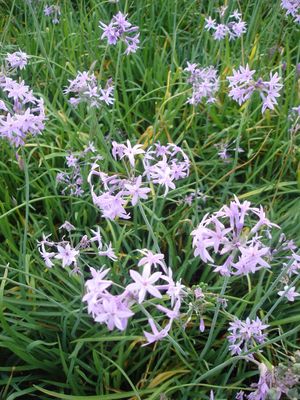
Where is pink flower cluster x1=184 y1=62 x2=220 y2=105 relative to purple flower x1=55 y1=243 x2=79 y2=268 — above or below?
above

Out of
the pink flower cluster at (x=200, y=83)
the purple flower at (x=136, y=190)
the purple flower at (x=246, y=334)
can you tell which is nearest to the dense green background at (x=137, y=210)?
the purple flower at (x=246, y=334)

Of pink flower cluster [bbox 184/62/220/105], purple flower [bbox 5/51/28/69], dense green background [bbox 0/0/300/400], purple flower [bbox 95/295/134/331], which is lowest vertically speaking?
dense green background [bbox 0/0/300/400]

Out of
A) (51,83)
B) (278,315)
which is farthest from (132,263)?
(51,83)

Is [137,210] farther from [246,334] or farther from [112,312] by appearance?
[112,312]

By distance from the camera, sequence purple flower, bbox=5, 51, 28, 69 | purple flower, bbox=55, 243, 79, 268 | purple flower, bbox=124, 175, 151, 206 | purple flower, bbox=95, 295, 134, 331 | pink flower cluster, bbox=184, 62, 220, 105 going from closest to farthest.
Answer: purple flower, bbox=95, 295, 134, 331
purple flower, bbox=124, 175, 151, 206
purple flower, bbox=55, 243, 79, 268
purple flower, bbox=5, 51, 28, 69
pink flower cluster, bbox=184, 62, 220, 105

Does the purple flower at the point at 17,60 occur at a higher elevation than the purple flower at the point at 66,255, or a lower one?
higher

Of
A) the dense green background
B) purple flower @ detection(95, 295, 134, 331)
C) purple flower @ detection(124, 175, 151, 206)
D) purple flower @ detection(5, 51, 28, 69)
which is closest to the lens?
purple flower @ detection(95, 295, 134, 331)

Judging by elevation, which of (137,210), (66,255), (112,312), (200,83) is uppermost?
(112,312)

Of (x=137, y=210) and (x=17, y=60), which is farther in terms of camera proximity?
(x=17, y=60)

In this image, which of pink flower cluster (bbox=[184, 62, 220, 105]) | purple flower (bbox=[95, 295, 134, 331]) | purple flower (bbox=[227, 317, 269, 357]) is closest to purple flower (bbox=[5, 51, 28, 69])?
pink flower cluster (bbox=[184, 62, 220, 105])

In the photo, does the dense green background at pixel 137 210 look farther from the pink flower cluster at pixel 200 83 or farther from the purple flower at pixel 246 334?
the pink flower cluster at pixel 200 83

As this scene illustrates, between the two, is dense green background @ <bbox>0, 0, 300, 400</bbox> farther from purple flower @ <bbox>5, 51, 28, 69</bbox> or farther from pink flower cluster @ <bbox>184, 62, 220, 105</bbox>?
pink flower cluster @ <bbox>184, 62, 220, 105</bbox>

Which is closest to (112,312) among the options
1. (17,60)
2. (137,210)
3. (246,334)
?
(246,334)
